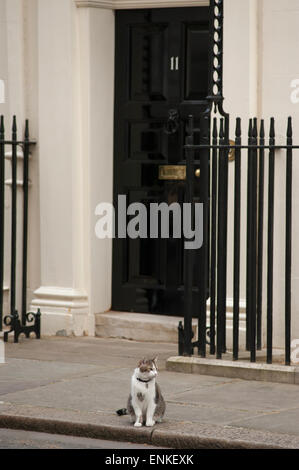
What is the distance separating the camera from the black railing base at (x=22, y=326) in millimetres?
10023

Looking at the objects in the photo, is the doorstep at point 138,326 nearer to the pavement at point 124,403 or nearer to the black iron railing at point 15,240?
the pavement at point 124,403

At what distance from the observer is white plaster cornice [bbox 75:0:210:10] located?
995 cm

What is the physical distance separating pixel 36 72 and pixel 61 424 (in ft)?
14.9

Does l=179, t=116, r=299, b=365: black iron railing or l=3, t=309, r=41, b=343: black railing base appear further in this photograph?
l=3, t=309, r=41, b=343: black railing base

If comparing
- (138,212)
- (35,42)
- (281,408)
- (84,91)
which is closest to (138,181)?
(138,212)

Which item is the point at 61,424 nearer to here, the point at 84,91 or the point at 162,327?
the point at 162,327

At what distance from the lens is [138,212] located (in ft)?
34.0

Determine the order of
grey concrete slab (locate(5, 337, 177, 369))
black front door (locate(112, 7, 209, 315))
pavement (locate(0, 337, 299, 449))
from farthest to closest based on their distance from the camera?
1. black front door (locate(112, 7, 209, 315))
2. grey concrete slab (locate(5, 337, 177, 369))
3. pavement (locate(0, 337, 299, 449))

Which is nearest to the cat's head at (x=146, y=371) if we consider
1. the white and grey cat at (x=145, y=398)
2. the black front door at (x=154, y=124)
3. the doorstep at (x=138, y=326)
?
the white and grey cat at (x=145, y=398)

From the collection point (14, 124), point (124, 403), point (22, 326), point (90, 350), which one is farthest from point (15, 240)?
point (124, 403)

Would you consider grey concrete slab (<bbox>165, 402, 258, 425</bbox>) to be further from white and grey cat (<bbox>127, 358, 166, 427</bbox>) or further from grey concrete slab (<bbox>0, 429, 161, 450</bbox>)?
grey concrete slab (<bbox>0, 429, 161, 450</bbox>)

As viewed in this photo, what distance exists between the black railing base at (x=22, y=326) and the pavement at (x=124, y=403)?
0.45m

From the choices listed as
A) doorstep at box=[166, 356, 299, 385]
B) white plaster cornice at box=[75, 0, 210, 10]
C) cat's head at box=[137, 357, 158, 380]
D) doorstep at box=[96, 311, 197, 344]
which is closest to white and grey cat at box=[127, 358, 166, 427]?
cat's head at box=[137, 357, 158, 380]

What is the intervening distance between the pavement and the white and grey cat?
0.07 m
